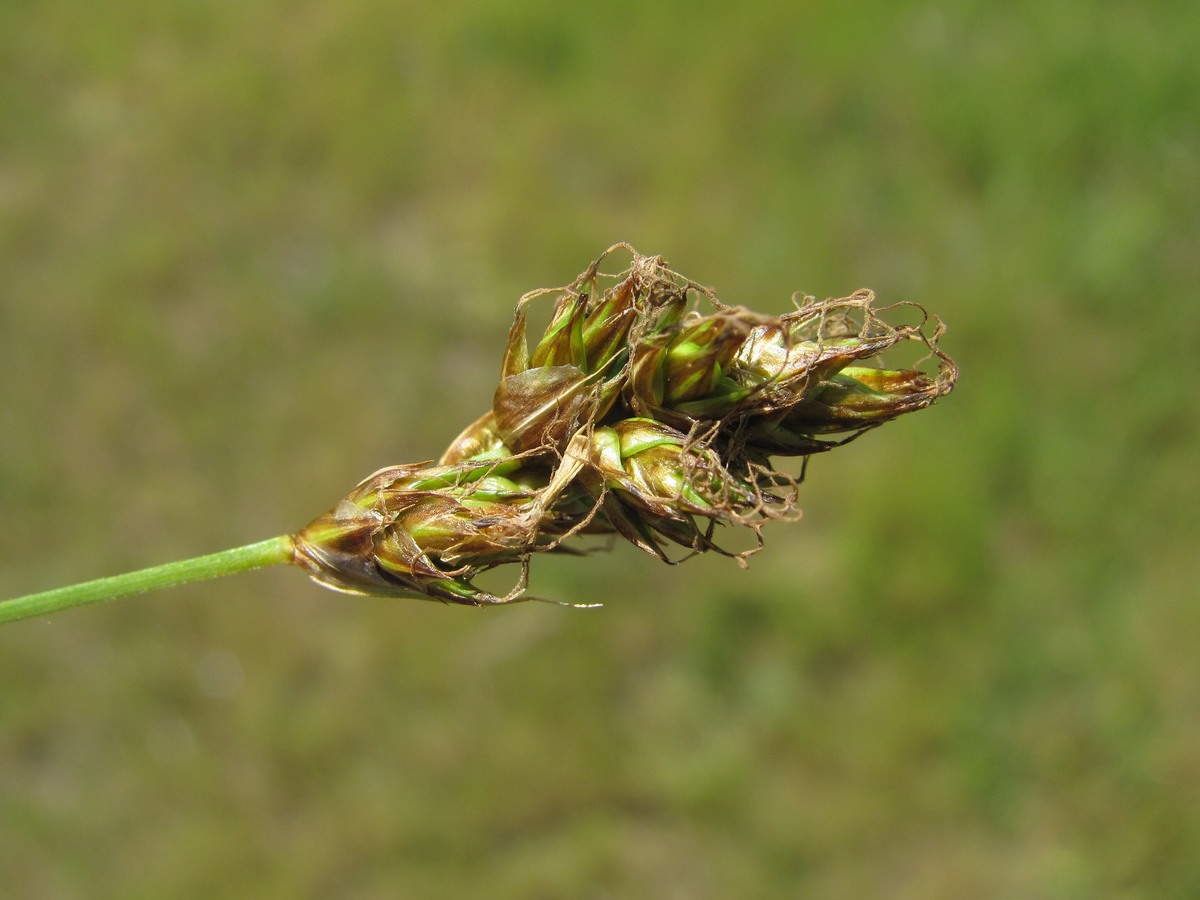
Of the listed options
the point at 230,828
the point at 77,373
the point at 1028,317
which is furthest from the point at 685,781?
the point at 77,373

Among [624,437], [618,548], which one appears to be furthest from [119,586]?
[618,548]

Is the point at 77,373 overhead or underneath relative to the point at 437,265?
underneath

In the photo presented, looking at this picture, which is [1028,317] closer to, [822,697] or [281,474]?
[822,697]

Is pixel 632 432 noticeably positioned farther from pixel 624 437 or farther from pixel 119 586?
pixel 119 586

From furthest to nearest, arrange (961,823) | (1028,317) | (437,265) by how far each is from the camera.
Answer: (437,265)
(1028,317)
(961,823)

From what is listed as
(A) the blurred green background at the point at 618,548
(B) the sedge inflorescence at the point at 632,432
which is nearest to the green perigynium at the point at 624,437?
(B) the sedge inflorescence at the point at 632,432

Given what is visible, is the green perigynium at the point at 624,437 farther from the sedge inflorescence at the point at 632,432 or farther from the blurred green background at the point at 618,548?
the blurred green background at the point at 618,548
